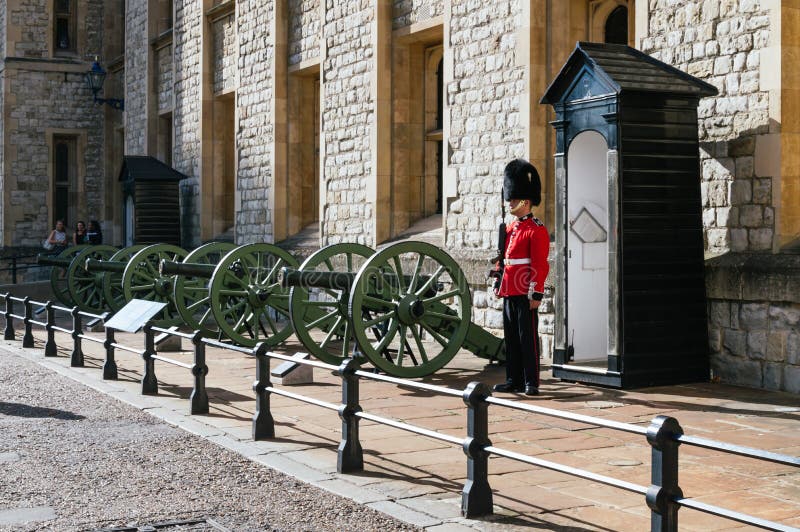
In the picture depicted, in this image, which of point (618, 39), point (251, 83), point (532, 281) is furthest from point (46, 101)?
point (532, 281)

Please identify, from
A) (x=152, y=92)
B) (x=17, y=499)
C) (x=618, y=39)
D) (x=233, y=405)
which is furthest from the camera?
(x=152, y=92)

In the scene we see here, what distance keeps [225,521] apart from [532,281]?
3961 mm

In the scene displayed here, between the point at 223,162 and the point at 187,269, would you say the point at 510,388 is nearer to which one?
the point at 187,269

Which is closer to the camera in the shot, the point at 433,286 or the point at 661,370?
the point at 661,370

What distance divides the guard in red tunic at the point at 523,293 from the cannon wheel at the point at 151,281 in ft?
18.9

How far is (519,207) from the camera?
27.8ft

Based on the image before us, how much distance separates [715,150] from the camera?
8836mm

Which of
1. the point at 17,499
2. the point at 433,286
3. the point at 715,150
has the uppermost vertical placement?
the point at 715,150

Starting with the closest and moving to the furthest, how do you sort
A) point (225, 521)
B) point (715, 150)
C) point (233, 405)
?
1. point (225, 521)
2. point (233, 405)
3. point (715, 150)

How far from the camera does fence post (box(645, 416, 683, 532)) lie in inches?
148

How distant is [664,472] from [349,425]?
2.23 m

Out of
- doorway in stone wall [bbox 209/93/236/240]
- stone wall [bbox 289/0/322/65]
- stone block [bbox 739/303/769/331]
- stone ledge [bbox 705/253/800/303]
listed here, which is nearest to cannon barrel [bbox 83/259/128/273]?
stone wall [bbox 289/0/322/65]

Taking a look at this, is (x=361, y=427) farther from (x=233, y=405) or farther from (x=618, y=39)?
(x=618, y=39)

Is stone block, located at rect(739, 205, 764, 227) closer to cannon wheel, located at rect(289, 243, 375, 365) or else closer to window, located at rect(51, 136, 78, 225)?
cannon wheel, located at rect(289, 243, 375, 365)
